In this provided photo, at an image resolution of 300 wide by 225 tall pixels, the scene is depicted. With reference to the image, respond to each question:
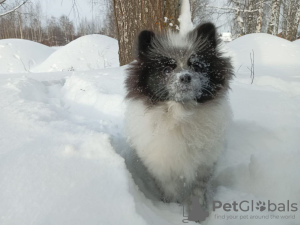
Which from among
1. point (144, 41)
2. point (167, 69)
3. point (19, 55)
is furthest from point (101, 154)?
point (19, 55)

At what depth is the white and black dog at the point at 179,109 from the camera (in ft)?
6.88

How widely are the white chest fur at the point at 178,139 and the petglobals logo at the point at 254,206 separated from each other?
36 cm

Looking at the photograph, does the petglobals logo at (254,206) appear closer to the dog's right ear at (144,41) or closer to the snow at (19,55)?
the dog's right ear at (144,41)

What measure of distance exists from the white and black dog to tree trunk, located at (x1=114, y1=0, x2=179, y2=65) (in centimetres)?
160

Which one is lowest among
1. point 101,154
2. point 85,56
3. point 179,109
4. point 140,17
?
point 101,154

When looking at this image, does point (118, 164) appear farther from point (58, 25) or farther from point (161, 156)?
point (58, 25)

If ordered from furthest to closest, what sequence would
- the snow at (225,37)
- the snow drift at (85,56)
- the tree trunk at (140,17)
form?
the snow drift at (85,56) < the tree trunk at (140,17) < the snow at (225,37)

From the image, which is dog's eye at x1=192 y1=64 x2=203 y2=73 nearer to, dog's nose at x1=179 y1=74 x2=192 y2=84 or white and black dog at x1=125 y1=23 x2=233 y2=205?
white and black dog at x1=125 y1=23 x2=233 y2=205

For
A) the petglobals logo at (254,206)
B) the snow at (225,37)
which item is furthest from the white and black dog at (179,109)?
the snow at (225,37)

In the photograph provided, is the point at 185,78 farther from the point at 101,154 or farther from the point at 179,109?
the point at 101,154

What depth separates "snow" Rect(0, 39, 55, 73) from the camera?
46.9 ft

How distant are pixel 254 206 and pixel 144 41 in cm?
177

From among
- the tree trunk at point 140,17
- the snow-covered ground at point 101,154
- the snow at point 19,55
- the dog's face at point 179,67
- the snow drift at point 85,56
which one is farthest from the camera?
the snow at point 19,55

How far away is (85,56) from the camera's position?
13852mm
